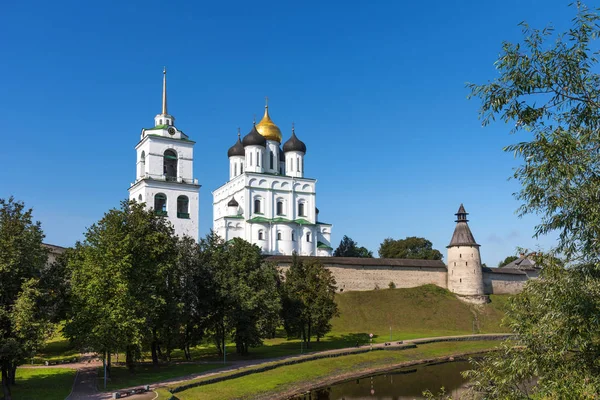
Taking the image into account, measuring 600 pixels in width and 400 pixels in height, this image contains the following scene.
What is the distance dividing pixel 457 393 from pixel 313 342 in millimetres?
14998

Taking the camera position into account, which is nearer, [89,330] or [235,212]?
[89,330]

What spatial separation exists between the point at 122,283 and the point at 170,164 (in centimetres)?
2333

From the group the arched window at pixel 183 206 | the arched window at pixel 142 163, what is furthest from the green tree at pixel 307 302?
the arched window at pixel 142 163

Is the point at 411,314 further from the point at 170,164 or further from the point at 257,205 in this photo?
the point at 170,164

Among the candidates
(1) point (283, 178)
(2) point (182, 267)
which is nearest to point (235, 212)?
(1) point (283, 178)

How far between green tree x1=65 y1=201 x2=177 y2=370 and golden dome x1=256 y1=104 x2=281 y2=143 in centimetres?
3550

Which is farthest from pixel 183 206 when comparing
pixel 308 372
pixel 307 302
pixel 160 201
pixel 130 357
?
pixel 308 372

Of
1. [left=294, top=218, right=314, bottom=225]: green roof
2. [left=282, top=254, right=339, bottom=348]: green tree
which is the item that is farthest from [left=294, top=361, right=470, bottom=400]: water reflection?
[left=294, top=218, right=314, bottom=225]: green roof

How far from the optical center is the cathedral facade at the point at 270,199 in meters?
57.2

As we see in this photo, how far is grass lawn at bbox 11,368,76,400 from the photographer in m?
21.2

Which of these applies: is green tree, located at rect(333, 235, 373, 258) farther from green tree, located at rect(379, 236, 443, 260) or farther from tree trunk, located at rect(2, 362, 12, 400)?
tree trunk, located at rect(2, 362, 12, 400)

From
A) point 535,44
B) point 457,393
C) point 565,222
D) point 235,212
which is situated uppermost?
point 235,212

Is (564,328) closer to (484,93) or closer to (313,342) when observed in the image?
(484,93)

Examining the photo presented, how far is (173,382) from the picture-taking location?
24.3m
